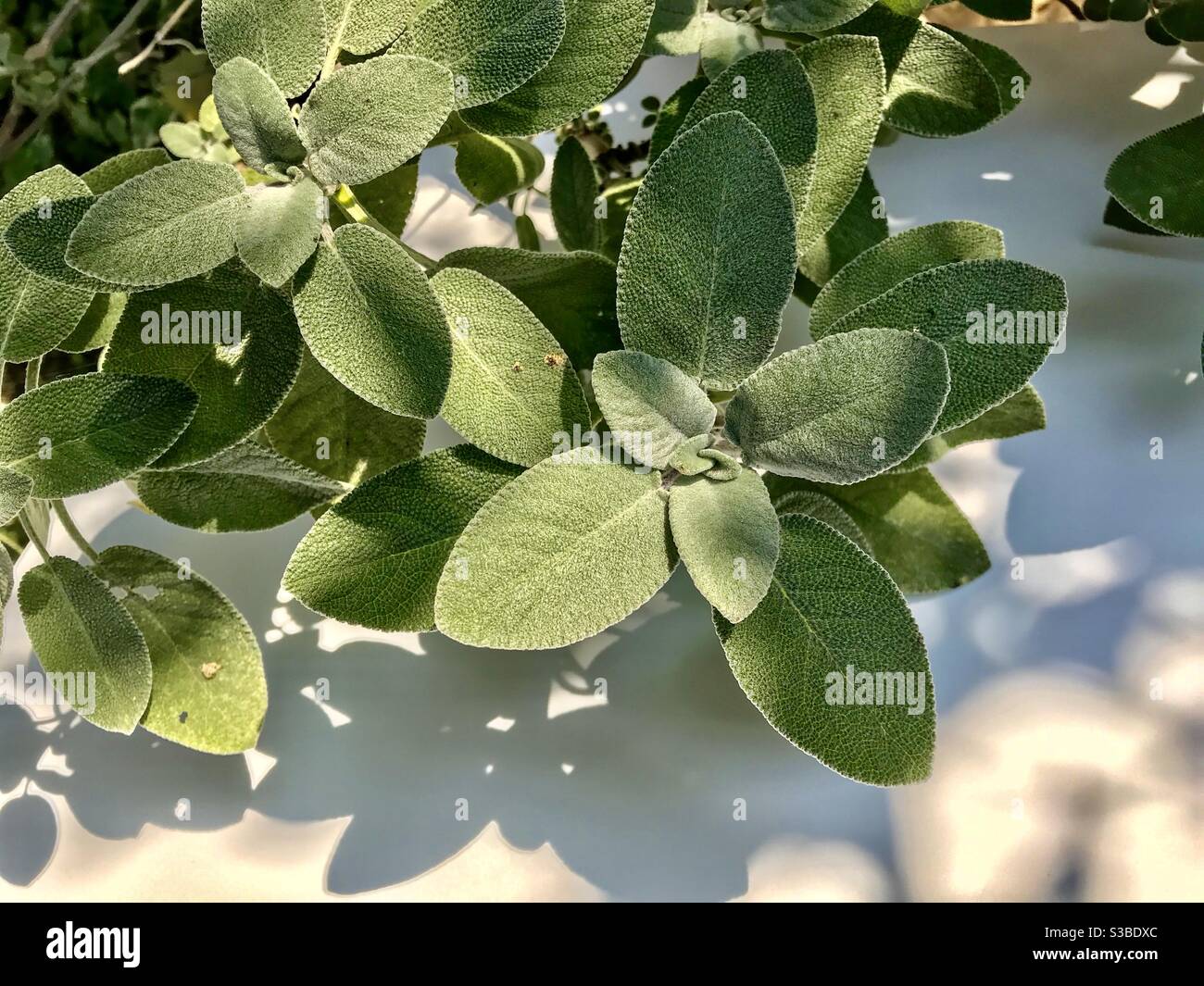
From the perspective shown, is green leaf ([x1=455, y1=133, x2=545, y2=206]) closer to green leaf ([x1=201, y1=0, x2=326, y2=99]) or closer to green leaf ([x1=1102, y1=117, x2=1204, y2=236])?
green leaf ([x1=201, y1=0, x2=326, y2=99])

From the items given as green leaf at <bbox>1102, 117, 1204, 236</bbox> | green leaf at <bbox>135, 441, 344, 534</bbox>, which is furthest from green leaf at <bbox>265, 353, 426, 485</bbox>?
green leaf at <bbox>1102, 117, 1204, 236</bbox>

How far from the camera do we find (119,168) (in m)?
0.61

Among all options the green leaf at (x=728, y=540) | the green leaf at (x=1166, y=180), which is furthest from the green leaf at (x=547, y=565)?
the green leaf at (x=1166, y=180)

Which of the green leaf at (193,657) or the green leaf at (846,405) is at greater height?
the green leaf at (846,405)

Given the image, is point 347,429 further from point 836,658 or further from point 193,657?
point 836,658

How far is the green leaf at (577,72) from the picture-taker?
548 mm

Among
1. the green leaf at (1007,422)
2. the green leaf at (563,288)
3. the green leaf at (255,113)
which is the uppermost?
the green leaf at (255,113)

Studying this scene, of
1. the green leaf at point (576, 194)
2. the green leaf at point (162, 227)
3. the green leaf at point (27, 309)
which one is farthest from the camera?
the green leaf at point (576, 194)

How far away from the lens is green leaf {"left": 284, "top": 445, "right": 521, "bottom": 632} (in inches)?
21.8

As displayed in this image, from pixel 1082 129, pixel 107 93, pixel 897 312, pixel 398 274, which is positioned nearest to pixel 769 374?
pixel 897 312

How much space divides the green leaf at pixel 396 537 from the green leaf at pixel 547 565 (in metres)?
0.06

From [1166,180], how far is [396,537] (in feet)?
1.79

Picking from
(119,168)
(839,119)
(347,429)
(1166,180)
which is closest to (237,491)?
(347,429)

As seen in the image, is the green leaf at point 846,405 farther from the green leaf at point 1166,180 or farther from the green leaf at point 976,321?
the green leaf at point 1166,180
